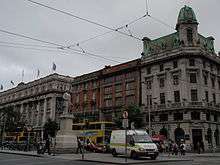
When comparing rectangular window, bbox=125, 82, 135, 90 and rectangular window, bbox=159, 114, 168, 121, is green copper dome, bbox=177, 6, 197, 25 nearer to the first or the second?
rectangular window, bbox=125, 82, 135, 90

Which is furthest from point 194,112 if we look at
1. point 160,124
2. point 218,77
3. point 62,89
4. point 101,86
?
point 62,89

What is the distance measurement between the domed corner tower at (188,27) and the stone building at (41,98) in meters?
44.6

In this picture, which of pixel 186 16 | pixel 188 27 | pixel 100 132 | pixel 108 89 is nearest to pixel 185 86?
pixel 188 27

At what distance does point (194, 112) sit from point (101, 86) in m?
27.2

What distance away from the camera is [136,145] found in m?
27.2

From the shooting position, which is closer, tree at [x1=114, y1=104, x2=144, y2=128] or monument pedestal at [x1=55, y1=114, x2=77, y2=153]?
monument pedestal at [x1=55, y1=114, x2=77, y2=153]

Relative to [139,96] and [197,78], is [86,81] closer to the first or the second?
[139,96]

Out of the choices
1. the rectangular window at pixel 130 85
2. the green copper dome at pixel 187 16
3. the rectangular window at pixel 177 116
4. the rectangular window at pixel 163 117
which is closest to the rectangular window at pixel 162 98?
the rectangular window at pixel 163 117

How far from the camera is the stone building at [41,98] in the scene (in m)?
96.1

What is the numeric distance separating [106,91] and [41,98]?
33.8 meters

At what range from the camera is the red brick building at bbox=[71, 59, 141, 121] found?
225ft

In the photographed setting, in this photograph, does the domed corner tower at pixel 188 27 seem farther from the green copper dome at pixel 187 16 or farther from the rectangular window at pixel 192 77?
the rectangular window at pixel 192 77

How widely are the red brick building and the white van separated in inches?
1408

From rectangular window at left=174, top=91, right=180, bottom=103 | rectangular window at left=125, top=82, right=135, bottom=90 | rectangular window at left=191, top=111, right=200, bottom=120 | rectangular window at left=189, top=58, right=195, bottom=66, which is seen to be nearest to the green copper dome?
rectangular window at left=189, top=58, right=195, bottom=66
